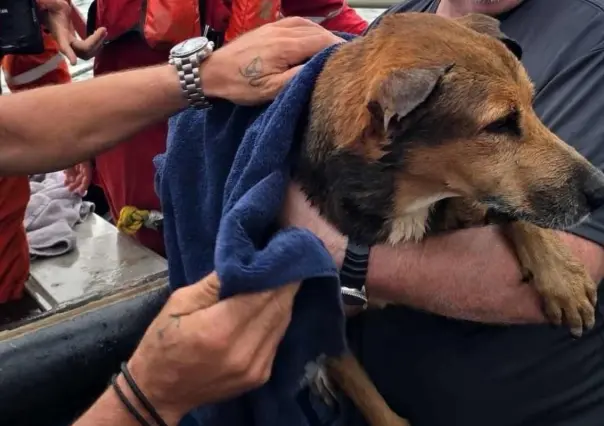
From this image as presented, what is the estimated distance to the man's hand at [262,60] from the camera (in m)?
1.35

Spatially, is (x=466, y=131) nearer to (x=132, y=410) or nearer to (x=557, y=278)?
(x=557, y=278)

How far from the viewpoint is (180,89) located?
1.45 meters

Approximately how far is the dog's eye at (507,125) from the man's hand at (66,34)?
62.7 inches

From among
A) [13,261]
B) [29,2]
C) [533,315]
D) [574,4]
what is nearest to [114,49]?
[29,2]

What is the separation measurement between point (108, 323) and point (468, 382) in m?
0.73

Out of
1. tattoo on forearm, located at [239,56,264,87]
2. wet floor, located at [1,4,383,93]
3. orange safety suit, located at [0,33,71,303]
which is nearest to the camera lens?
tattoo on forearm, located at [239,56,264,87]

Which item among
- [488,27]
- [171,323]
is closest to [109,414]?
[171,323]

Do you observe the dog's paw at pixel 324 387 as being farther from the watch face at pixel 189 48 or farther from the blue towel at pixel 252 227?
the watch face at pixel 189 48

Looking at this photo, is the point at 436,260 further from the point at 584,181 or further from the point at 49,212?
the point at 49,212

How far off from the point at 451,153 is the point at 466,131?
0.04m

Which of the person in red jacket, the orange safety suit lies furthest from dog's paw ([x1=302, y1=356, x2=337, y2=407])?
the person in red jacket

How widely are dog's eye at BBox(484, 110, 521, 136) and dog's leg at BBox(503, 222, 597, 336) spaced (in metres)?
0.16

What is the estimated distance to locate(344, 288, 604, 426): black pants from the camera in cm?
135

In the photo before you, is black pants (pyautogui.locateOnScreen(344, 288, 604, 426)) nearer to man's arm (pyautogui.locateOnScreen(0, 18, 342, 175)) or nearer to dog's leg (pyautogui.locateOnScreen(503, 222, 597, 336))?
dog's leg (pyautogui.locateOnScreen(503, 222, 597, 336))
